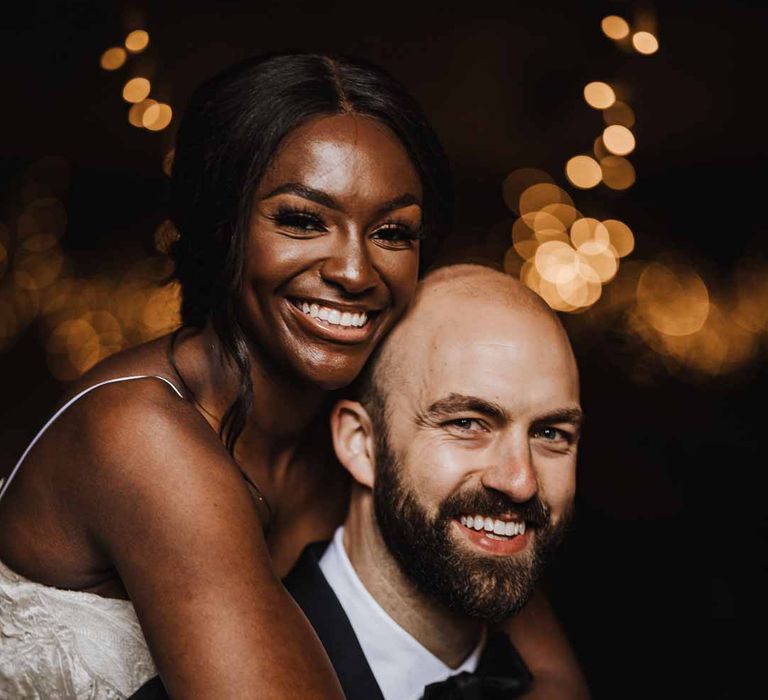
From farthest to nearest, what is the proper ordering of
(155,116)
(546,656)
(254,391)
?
(155,116) → (546,656) → (254,391)

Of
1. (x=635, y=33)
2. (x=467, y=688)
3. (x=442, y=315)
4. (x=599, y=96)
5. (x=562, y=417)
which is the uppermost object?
(x=635, y=33)

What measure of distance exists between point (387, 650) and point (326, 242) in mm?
998

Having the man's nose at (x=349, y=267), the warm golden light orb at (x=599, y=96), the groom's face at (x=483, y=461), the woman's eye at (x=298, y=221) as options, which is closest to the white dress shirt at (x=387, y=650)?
the groom's face at (x=483, y=461)

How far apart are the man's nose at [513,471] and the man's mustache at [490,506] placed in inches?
0.8

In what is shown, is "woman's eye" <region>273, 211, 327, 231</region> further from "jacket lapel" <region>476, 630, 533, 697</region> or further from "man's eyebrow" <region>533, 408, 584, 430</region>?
"jacket lapel" <region>476, 630, 533, 697</region>

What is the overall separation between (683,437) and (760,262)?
389cm

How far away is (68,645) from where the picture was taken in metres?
2.27

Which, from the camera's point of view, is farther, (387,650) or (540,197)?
(540,197)

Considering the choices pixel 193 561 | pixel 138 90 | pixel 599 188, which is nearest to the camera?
pixel 193 561

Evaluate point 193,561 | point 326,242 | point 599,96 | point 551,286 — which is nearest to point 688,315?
point 551,286

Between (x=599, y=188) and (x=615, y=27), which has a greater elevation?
(x=615, y=27)

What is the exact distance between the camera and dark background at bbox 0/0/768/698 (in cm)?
423

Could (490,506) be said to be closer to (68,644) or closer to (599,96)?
(68,644)

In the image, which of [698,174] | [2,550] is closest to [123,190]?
[698,174]
